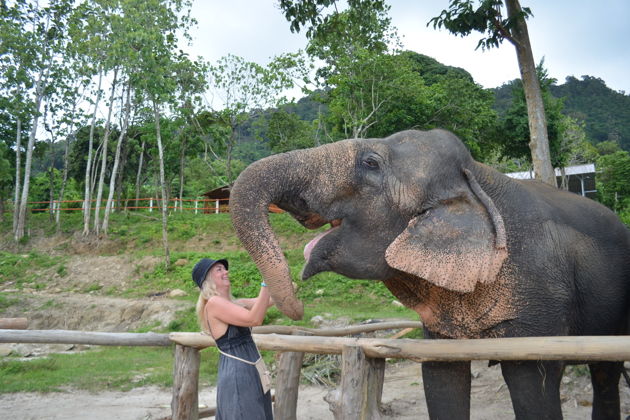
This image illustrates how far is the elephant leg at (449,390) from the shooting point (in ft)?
9.77

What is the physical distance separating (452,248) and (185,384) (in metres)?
2.51

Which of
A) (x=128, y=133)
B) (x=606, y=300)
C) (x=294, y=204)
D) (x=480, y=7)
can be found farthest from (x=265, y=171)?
(x=128, y=133)

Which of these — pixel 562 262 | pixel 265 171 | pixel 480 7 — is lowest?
pixel 562 262

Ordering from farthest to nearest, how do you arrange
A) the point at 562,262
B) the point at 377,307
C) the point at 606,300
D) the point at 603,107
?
the point at 603,107 → the point at 377,307 → the point at 606,300 → the point at 562,262

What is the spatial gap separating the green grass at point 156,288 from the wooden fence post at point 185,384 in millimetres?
3678

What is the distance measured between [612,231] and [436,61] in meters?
28.1

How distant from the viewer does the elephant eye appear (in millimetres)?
2670

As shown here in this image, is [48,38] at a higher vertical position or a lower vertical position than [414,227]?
higher

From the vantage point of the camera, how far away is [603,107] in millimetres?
51688

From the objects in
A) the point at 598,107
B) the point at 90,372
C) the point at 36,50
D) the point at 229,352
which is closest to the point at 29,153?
the point at 36,50

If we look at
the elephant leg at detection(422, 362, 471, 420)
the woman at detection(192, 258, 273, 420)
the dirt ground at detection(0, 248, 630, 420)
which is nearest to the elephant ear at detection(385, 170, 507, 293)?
the elephant leg at detection(422, 362, 471, 420)

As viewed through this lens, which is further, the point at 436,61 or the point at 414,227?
the point at 436,61

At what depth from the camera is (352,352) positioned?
3.14 meters

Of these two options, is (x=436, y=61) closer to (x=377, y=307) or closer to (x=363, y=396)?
(x=377, y=307)
